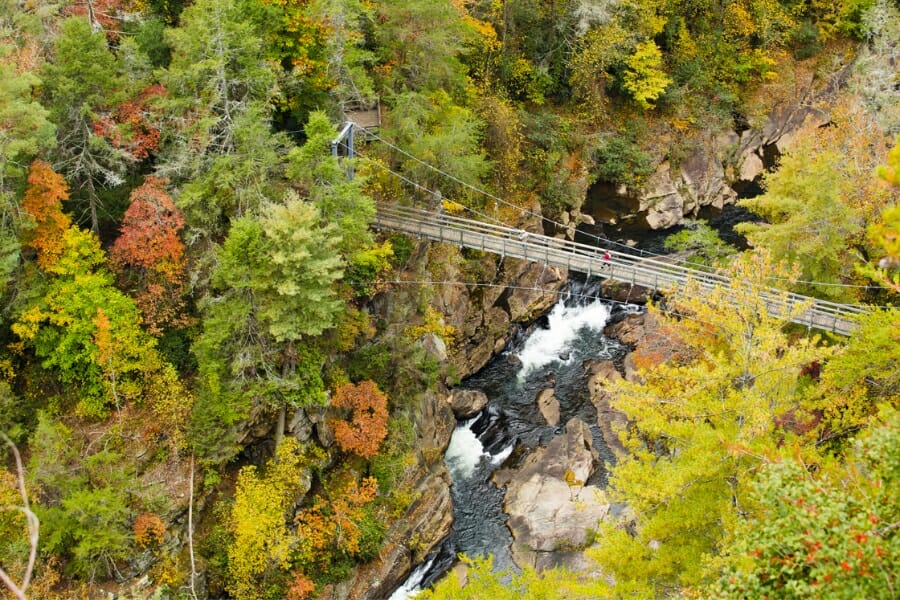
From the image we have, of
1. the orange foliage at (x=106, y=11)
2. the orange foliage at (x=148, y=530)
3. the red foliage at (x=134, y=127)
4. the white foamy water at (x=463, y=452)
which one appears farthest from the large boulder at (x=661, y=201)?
the orange foliage at (x=148, y=530)

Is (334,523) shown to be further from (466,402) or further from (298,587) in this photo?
(466,402)

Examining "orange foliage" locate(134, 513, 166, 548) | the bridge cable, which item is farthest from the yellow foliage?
"orange foliage" locate(134, 513, 166, 548)

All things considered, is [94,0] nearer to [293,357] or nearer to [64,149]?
[64,149]

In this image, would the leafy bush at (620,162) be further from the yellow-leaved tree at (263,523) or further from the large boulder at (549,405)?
the yellow-leaved tree at (263,523)

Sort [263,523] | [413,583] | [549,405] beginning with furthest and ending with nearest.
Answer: [549,405]
[413,583]
[263,523]

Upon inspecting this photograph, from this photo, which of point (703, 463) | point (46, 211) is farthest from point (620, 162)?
point (46, 211)

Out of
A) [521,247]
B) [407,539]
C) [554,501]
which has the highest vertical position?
[521,247]

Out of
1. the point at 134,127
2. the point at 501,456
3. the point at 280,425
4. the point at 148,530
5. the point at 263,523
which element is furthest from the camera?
the point at 501,456
